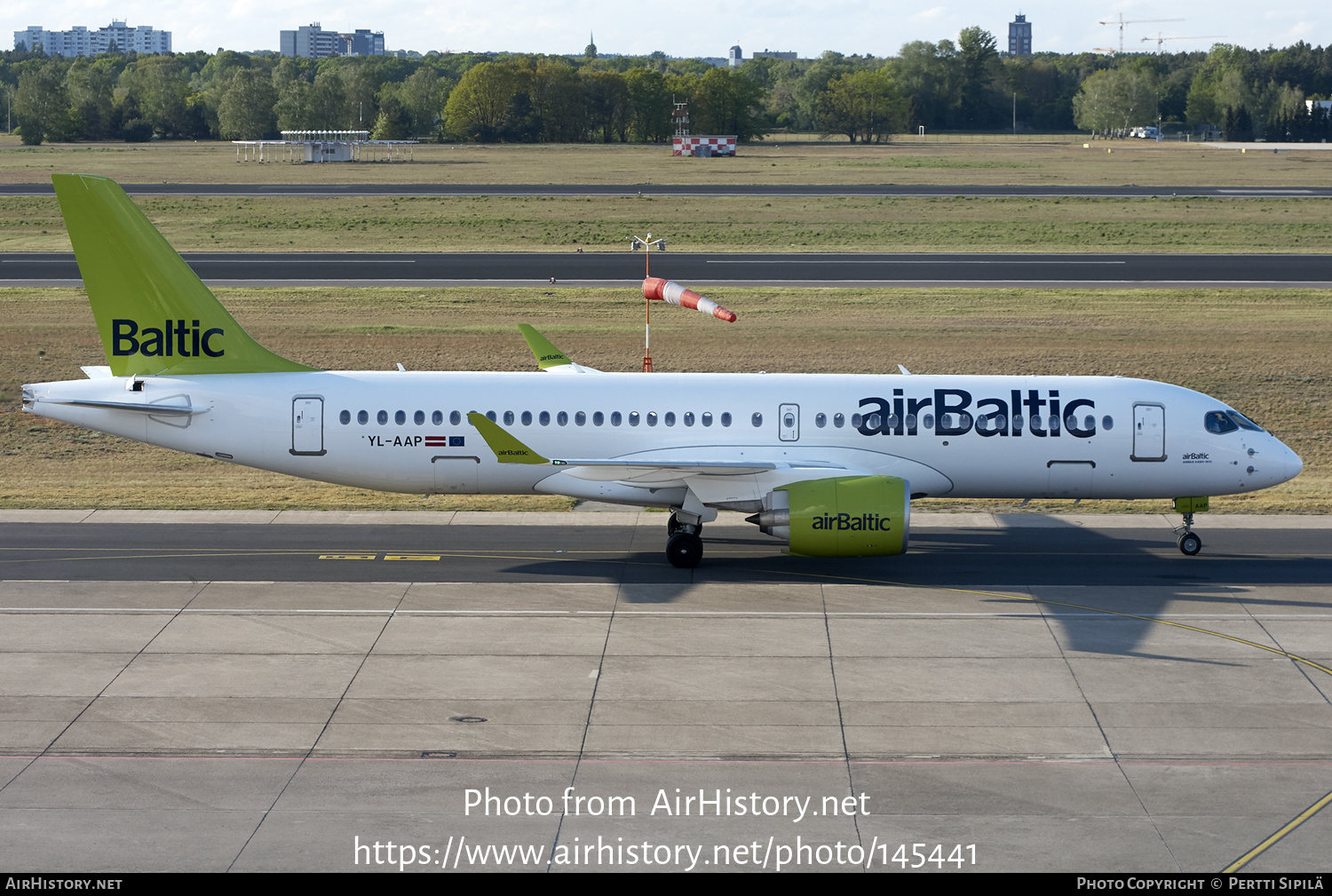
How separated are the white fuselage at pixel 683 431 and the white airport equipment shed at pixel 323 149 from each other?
11577 cm

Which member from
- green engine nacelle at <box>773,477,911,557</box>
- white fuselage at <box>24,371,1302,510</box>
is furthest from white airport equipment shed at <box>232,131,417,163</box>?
green engine nacelle at <box>773,477,911,557</box>

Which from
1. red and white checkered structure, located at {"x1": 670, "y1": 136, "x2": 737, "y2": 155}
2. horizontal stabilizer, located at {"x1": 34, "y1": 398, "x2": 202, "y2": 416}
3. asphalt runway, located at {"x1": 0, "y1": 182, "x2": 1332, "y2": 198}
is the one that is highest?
red and white checkered structure, located at {"x1": 670, "y1": 136, "x2": 737, "y2": 155}

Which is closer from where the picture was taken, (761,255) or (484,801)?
(484,801)

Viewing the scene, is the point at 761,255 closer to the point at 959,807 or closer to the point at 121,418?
the point at 121,418

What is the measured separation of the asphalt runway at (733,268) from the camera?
209ft

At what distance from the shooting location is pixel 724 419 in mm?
28375

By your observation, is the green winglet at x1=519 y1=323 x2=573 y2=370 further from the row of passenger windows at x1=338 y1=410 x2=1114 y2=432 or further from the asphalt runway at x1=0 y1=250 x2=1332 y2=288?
the asphalt runway at x1=0 y1=250 x2=1332 y2=288

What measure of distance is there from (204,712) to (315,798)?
3829mm

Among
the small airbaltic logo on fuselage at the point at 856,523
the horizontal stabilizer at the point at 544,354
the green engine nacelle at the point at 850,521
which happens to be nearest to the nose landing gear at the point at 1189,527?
the green engine nacelle at the point at 850,521

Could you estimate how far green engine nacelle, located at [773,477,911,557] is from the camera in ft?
84.8

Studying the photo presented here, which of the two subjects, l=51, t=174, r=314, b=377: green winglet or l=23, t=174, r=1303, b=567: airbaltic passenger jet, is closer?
l=51, t=174, r=314, b=377: green winglet

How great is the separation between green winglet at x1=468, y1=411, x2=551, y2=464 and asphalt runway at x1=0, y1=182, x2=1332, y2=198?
7663cm

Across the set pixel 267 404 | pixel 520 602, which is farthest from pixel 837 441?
pixel 267 404

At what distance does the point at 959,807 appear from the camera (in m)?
16.7
